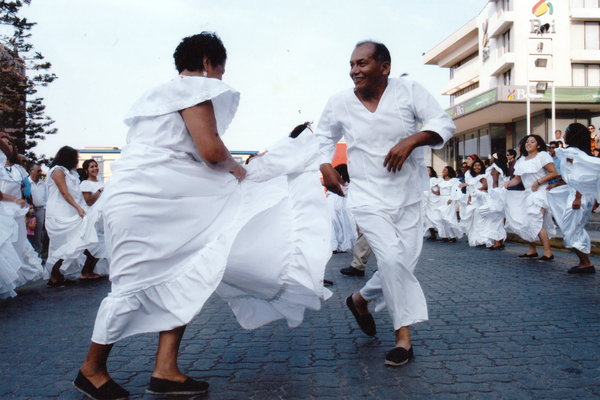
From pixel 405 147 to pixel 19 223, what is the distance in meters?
5.11

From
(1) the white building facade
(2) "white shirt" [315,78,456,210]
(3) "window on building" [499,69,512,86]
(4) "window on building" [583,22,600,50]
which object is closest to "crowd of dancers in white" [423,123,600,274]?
(2) "white shirt" [315,78,456,210]

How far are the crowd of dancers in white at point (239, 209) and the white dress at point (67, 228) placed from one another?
173 inches

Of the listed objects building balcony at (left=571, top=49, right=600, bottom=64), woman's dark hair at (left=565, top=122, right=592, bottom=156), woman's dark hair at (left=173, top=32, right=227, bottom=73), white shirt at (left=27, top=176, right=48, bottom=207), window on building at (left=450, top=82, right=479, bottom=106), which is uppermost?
building balcony at (left=571, top=49, right=600, bottom=64)

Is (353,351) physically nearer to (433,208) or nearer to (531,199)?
(531,199)

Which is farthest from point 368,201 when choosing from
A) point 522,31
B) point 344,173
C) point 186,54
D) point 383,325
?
point 522,31

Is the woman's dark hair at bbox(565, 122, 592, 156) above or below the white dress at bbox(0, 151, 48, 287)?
above

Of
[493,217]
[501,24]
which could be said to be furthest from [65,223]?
[501,24]

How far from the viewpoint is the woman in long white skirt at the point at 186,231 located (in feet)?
9.37

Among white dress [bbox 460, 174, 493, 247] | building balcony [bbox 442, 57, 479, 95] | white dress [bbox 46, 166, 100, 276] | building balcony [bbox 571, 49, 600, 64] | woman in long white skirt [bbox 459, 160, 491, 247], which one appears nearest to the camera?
white dress [bbox 46, 166, 100, 276]

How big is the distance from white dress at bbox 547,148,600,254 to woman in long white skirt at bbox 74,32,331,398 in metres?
4.76

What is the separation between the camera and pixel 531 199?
361 inches

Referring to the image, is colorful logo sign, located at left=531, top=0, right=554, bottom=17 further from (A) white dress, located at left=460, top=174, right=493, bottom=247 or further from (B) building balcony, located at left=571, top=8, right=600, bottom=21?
(A) white dress, located at left=460, top=174, right=493, bottom=247

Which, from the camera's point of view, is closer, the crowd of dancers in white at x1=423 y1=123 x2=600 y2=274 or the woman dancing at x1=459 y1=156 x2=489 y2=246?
the crowd of dancers in white at x1=423 y1=123 x2=600 y2=274

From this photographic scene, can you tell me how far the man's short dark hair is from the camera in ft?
12.8
